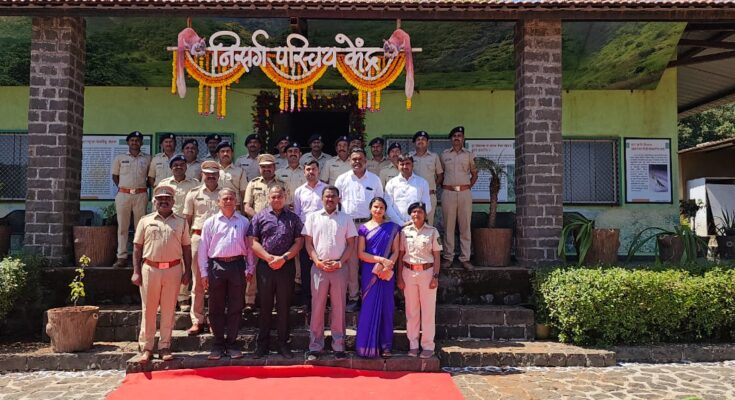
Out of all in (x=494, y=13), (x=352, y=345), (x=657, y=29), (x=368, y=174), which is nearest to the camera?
(x=352, y=345)

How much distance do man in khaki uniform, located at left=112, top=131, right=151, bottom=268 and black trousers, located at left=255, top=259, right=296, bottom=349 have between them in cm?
239

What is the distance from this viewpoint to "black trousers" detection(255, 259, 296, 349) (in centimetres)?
529

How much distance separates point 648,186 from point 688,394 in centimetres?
553

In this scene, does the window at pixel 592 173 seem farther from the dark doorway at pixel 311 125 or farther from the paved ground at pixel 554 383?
the paved ground at pixel 554 383

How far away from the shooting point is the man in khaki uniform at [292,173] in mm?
6430

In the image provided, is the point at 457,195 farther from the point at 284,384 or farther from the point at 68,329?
the point at 68,329

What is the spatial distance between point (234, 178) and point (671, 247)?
5747 millimetres

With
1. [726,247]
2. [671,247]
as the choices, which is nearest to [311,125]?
[671,247]

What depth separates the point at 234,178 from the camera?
632 centimetres

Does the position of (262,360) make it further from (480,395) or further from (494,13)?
(494,13)

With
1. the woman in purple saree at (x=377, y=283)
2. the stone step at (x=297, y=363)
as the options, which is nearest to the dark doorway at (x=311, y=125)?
the woman in purple saree at (x=377, y=283)

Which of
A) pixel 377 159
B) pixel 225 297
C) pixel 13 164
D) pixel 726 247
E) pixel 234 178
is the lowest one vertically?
pixel 225 297

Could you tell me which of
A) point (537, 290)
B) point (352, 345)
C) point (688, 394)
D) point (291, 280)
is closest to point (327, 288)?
point (291, 280)

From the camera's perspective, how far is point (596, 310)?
19.0 ft
